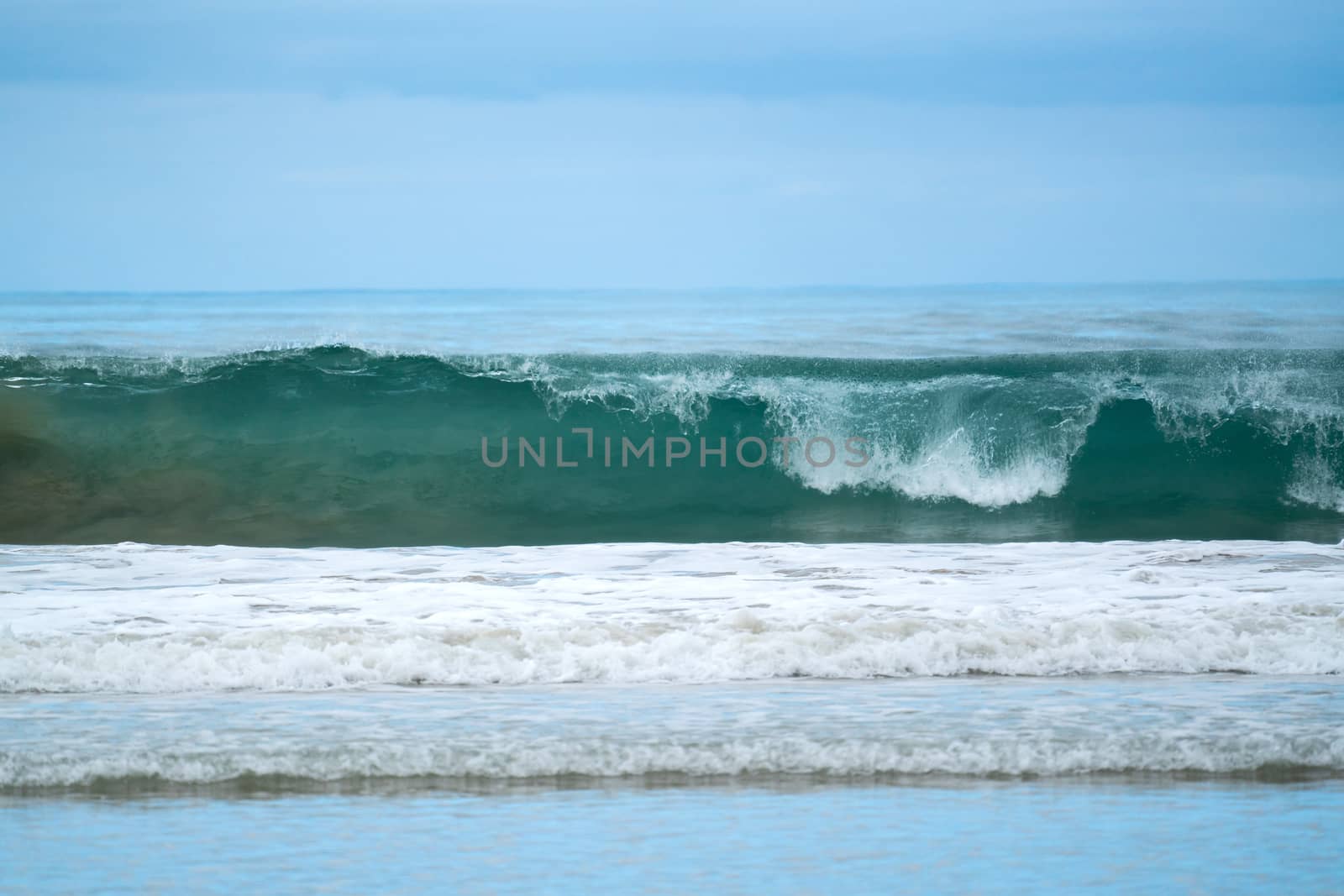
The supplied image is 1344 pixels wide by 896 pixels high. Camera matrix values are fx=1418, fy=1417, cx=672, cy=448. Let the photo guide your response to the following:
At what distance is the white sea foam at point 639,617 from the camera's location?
19.0 ft

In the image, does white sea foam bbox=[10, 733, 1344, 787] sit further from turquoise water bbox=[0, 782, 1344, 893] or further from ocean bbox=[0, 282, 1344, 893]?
turquoise water bbox=[0, 782, 1344, 893]

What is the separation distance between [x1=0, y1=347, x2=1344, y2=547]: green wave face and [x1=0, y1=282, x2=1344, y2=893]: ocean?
2.0 inches

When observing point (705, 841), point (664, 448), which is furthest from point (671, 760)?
point (664, 448)

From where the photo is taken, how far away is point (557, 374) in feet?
50.1

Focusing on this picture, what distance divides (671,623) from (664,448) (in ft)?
25.2

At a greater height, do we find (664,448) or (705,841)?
(664,448)

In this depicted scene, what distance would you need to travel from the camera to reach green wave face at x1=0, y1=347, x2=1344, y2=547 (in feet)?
41.4

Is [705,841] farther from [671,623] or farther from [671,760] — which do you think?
[671,623]

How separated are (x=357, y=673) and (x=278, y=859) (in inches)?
85.4

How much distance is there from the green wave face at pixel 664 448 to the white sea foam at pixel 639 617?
3.72m

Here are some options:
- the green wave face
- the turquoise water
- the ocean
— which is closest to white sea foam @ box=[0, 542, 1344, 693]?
the ocean

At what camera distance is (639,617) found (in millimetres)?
6625

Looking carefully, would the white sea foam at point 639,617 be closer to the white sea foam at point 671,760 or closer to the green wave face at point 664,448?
the white sea foam at point 671,760

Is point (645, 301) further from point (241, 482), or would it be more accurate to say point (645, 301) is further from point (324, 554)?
point (324, 554)
